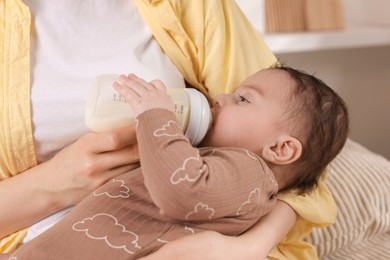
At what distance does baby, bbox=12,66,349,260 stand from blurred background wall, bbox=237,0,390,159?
3.11 feet

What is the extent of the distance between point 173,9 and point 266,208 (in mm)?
447

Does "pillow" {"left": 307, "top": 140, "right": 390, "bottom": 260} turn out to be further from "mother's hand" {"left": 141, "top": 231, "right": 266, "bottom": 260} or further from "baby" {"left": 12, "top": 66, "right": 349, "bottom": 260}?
"mother's hand" {"left": 141, "top": 231, "right": 266, "bottom": 260}

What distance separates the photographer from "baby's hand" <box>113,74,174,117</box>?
914 millimetres

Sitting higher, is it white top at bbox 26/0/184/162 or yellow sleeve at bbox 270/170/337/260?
white top at bbox 26/0/184/162

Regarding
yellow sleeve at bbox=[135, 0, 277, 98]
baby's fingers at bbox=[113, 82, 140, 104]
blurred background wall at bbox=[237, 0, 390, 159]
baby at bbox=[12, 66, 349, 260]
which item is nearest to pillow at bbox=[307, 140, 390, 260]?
baby at bbox=[12, 66, 349, 260]

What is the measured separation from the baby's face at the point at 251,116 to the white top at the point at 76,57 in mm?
143

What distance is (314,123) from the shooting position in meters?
1.03

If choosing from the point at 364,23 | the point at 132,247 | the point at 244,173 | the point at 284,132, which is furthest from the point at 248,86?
the point at 364,23

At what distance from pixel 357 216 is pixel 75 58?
33.2 inches

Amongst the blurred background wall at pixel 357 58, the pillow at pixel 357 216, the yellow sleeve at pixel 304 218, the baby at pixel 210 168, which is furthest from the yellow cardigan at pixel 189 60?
the blurred background wall at pixel 357 58

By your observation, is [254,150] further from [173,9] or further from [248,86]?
[173,9]

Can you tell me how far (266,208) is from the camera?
99 cm

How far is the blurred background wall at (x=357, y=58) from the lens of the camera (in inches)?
79.1

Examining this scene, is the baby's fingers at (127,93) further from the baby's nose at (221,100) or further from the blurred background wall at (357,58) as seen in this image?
the blurred background wall at (357,58)
